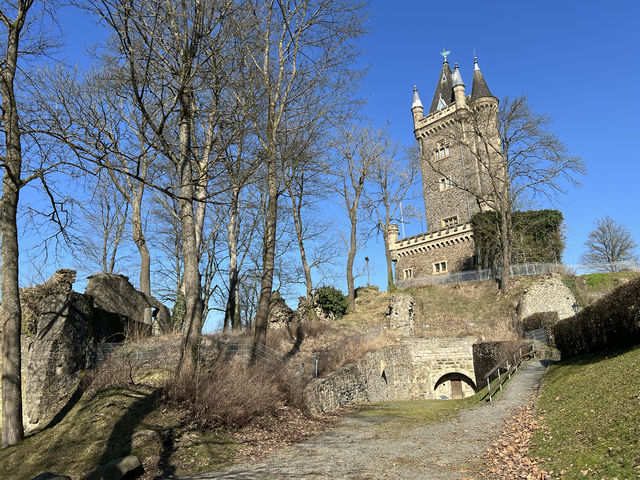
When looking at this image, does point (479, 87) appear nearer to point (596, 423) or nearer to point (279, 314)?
point (279, 314)

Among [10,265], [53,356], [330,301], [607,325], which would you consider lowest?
[607,325]

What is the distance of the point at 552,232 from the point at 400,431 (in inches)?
1065

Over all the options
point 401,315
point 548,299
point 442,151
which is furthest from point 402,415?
point 442,151

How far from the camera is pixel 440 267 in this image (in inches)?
1457

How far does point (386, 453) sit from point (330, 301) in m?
19.5

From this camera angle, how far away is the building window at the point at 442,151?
137ft

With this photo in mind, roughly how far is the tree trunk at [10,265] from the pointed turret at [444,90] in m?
42.8

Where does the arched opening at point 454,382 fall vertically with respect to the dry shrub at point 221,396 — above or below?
below

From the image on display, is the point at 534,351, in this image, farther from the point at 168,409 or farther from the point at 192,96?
the point at 192,96

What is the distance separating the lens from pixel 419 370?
21781 mm

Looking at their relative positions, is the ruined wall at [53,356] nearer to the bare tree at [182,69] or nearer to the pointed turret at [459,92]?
the bare tree at [182,69]

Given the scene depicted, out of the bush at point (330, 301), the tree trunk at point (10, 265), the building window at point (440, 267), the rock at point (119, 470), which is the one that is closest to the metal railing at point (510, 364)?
the bush at point (330, 301)

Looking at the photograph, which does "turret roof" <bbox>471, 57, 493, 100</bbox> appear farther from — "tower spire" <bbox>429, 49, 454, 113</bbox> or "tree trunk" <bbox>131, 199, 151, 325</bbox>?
"tree trunk" <bbox>131, 199, 151, 325</bbox>

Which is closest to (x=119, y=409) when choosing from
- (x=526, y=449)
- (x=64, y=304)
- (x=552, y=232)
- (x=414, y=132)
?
(x=64, y=304)
